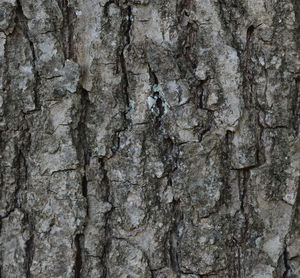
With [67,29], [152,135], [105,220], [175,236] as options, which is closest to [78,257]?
[105,220]

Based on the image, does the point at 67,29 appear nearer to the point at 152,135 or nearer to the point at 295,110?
the point at 152,135

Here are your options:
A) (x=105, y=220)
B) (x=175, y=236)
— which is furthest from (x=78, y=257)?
(x=175, y=236)

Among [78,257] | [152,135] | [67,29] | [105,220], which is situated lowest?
[78,257]

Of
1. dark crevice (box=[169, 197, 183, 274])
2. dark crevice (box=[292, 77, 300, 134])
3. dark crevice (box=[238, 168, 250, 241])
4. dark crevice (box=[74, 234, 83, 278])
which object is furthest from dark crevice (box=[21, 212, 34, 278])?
dark crevice (box=[292, 77, 300, 134])

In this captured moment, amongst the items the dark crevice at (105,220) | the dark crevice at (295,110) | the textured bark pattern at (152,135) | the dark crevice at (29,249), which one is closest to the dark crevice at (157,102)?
the textured bark pattern at (152,135)

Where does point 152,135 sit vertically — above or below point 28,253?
above

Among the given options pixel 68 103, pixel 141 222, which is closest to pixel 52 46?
pixel 68 103

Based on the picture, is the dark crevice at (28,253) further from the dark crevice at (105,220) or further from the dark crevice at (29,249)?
the dark crevice at (105,220)

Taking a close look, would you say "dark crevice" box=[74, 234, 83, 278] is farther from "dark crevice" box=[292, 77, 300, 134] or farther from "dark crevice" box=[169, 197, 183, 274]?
"dark crevice" box=[292, 77, 300, 134]
